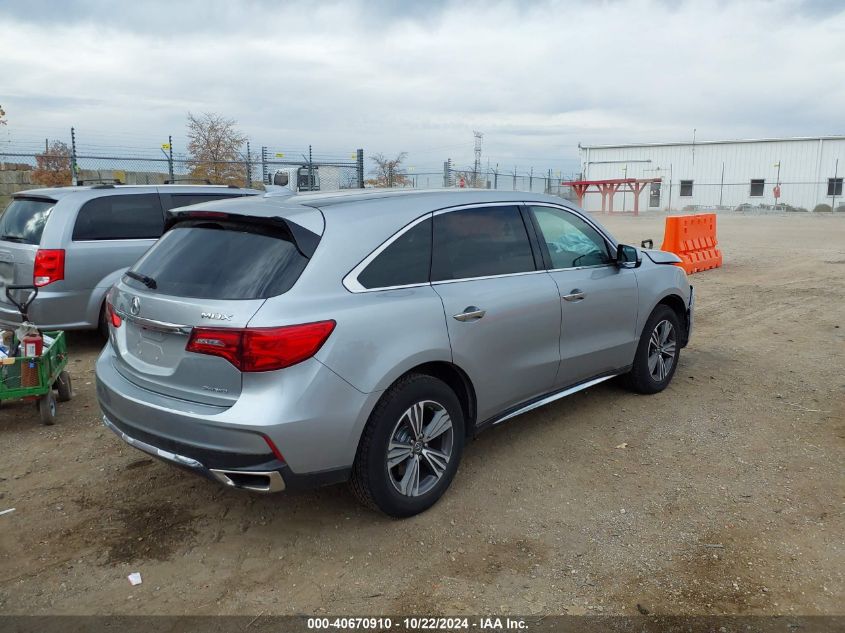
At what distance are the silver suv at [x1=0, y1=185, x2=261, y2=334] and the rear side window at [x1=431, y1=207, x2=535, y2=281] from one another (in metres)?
4.29

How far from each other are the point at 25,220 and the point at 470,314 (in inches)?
208

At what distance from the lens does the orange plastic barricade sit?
12.7m

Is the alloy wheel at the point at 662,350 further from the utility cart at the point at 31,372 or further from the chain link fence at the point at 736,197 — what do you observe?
the chain link fence at the point at 736,197

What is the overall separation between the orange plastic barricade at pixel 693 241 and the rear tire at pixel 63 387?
397 inches

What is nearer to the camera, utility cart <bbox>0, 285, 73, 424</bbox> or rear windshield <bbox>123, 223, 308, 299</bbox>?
rear windshield <bbox>123, 223, 308, 299</bbox>

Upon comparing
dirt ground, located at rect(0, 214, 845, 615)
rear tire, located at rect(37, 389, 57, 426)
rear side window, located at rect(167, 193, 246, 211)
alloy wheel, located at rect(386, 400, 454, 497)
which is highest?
rear side window, located at rect(167, 193, 246, 211)

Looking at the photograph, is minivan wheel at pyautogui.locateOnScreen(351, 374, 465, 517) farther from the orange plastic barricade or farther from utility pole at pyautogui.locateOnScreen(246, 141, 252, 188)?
utility pole at pyautogui.locateOnScreen(246, 141, 252, 188)

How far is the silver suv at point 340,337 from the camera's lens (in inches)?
121

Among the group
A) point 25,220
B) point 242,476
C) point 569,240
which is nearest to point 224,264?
point 242,476

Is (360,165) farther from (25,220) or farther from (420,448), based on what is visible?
(420,448)

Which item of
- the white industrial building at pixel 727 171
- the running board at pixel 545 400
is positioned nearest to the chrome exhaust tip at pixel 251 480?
the running board at pixel 545 400

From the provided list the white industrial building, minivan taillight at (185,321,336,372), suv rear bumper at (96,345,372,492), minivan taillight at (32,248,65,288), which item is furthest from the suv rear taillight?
the white industrial building

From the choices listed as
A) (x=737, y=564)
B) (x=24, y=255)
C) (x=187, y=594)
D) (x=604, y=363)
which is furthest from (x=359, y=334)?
(x=24, y=255)

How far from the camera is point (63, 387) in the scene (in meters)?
5.55
